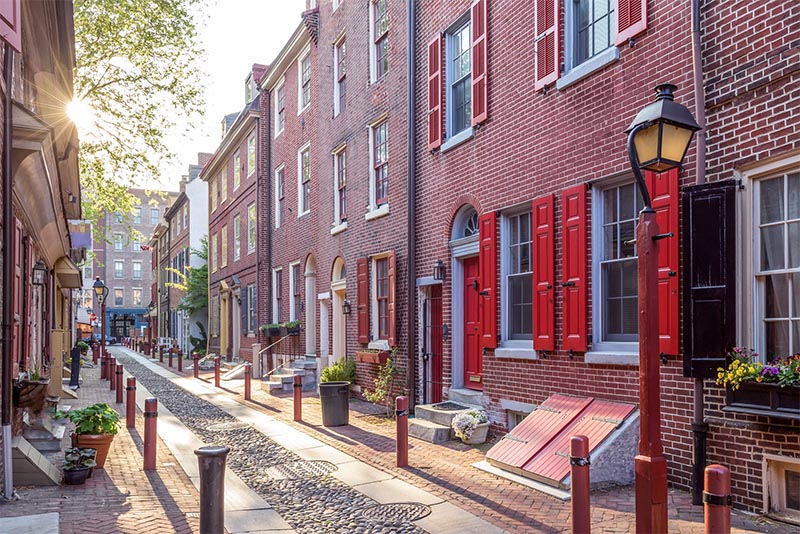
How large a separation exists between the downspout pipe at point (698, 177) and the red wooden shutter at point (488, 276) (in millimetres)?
3787

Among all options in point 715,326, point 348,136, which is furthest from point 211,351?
point 715,326

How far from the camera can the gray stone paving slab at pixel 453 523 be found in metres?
6.02

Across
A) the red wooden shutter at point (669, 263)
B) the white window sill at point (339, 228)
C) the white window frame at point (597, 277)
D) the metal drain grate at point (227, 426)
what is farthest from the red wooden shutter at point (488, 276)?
the white window sill at point (339, 228)

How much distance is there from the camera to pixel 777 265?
6.27 m

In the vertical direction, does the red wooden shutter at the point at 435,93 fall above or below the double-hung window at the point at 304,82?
below

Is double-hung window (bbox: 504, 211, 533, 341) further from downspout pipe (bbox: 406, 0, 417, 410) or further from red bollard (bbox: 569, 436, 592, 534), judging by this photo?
red bollard (bbox: 569, 436, 592, 534)

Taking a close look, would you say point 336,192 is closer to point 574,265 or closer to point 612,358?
point 574,265

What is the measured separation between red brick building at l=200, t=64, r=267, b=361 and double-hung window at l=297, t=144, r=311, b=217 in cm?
387

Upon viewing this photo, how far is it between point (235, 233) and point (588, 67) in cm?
2139

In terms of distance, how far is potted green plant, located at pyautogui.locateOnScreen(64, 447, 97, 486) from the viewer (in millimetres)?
7516

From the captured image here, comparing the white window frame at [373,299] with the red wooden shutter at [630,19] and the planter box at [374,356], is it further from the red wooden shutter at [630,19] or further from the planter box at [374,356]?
the red wooden shutter at [630,19]

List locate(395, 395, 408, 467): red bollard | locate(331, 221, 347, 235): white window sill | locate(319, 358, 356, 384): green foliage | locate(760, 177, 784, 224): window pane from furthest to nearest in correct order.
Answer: locate(331, 221, 347, 235): white window sill, locate(319, 358, 356, 384): green foliage, locate(395, 395, 408, 467): red bollard, locate(760, 177, 784, 224): window pane

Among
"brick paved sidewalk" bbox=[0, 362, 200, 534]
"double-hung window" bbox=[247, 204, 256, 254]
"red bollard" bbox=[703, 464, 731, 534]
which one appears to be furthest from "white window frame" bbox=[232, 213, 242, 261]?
"red bollard" bbox=[703, 464, 731, 534]

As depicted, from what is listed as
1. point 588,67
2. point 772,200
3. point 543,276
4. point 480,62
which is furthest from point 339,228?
point 772,200
